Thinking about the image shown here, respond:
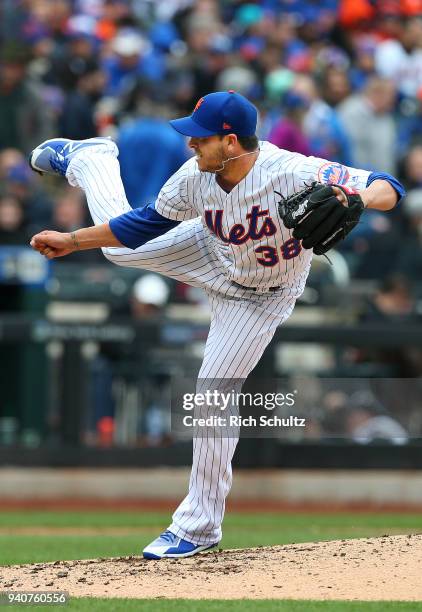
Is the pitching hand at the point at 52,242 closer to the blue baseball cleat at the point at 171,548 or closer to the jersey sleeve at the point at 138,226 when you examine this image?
the jersey sleeve at the point at 138,226

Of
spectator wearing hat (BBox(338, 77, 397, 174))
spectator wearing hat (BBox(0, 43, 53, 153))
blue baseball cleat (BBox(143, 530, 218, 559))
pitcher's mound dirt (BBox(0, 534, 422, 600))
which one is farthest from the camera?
spectator wearing hat (BBox(338, 77, 397, 174))

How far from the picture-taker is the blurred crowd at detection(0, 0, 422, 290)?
11609 millimetres

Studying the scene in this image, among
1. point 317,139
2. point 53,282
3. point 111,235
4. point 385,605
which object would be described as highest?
point 317,139

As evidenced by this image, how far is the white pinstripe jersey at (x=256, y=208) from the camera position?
593cm

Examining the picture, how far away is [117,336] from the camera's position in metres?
10.8

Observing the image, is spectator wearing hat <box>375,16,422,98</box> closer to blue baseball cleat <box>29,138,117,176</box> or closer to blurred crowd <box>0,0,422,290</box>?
blurred crowd <box>0,0,422,290</box>

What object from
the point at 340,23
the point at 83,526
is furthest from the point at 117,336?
the point at 340,23


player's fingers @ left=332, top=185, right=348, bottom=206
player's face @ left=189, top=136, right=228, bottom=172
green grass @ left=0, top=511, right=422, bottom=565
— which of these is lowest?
green grass @ left=0, top=511, right=422, bottom=565

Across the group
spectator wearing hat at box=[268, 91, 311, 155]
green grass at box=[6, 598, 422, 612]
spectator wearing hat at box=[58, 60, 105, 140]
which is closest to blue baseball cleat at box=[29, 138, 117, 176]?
green grass at box=[6, 598, 422, 612]

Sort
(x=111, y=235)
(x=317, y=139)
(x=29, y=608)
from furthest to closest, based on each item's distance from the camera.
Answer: (x=317, y=139) → (x=111, y=235) → (x=29, y=608)

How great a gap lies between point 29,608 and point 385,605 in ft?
4.50

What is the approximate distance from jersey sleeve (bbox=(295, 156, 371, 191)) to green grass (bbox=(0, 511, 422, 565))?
246 centimetres

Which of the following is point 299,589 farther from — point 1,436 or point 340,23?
point 340,23

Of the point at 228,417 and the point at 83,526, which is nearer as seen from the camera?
the point at 228,417
